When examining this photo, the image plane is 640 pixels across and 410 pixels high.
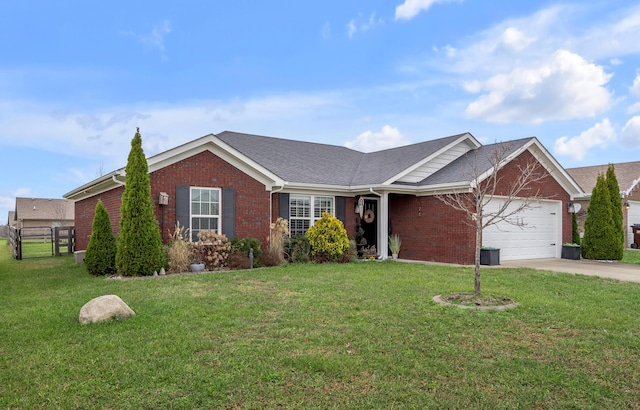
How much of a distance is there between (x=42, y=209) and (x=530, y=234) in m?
51.1

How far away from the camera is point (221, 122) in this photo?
19.6 meters

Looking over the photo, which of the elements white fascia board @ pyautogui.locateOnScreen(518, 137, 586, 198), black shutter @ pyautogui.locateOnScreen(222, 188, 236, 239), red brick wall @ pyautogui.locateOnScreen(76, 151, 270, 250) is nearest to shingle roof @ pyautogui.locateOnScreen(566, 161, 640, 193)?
white fascia board @ pyautogui.locateOnScreen(518, 137, 586, 198)

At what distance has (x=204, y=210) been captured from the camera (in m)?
13.0

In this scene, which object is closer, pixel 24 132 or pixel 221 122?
pixel 24 132

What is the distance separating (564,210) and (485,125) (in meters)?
4.61

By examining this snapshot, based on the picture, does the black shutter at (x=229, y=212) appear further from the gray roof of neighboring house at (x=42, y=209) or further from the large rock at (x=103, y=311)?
the gray roof of neighboring house at (x=42, y=209)

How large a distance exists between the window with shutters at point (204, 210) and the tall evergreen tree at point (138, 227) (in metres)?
1.71

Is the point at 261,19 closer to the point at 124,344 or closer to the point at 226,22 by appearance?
the point at 226,22

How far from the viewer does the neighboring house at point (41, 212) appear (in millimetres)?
47744

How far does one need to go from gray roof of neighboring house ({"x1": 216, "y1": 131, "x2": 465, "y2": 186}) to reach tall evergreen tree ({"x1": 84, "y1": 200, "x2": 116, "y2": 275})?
4887mm

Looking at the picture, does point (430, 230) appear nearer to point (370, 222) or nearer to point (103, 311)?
point (370, 222)

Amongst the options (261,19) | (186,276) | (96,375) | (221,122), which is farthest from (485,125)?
(96,375)

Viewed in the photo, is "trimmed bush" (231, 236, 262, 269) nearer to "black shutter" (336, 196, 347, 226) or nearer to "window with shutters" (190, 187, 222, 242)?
"window with shutters" (190, 187, 222, 242)

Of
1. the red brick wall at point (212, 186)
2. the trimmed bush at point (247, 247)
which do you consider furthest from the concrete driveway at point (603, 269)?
the red brick wall at point (212, 186)
